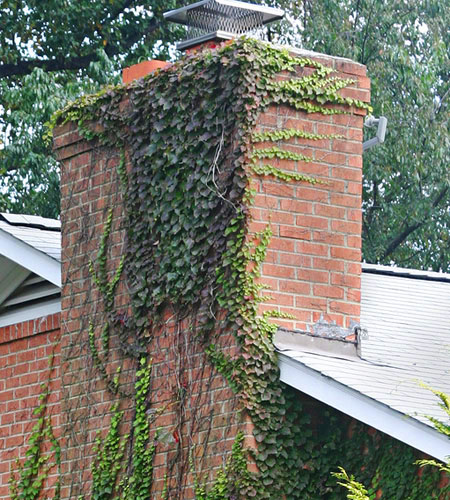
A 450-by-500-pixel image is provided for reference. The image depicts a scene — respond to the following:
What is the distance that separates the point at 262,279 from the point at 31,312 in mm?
2969

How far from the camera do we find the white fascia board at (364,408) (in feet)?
26.6

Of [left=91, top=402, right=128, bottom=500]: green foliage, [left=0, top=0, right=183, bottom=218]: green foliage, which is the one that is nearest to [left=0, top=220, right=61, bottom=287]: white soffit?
[left=91, top=402, right=128, bottom=500]: green foliage

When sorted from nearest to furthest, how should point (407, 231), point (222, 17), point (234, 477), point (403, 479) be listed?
point (403, 479) → point (234, 477) → point (222, 17) → point (407, 231)

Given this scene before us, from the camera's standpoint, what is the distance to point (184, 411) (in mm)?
9711

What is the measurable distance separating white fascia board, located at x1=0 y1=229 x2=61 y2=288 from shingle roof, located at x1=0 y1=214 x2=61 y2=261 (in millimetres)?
39

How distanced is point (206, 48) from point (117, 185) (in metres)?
1.31

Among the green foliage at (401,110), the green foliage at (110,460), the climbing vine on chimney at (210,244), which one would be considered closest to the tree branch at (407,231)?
the green foliage at (401,110)

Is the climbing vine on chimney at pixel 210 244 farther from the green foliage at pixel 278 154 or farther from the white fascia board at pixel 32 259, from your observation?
the white fascia board at pixel 32 259

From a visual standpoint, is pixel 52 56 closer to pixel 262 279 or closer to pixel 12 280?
pixel 12 280

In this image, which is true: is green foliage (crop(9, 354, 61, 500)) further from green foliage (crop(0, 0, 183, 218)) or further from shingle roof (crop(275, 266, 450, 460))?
green foliage (crop(0, 0, 183, 218))

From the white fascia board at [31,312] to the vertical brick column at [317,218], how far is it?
2.52m

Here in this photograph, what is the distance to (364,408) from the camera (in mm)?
8586

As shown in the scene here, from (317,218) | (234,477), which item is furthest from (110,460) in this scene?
(317,218)

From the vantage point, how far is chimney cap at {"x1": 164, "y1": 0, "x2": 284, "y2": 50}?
36.4 feet
